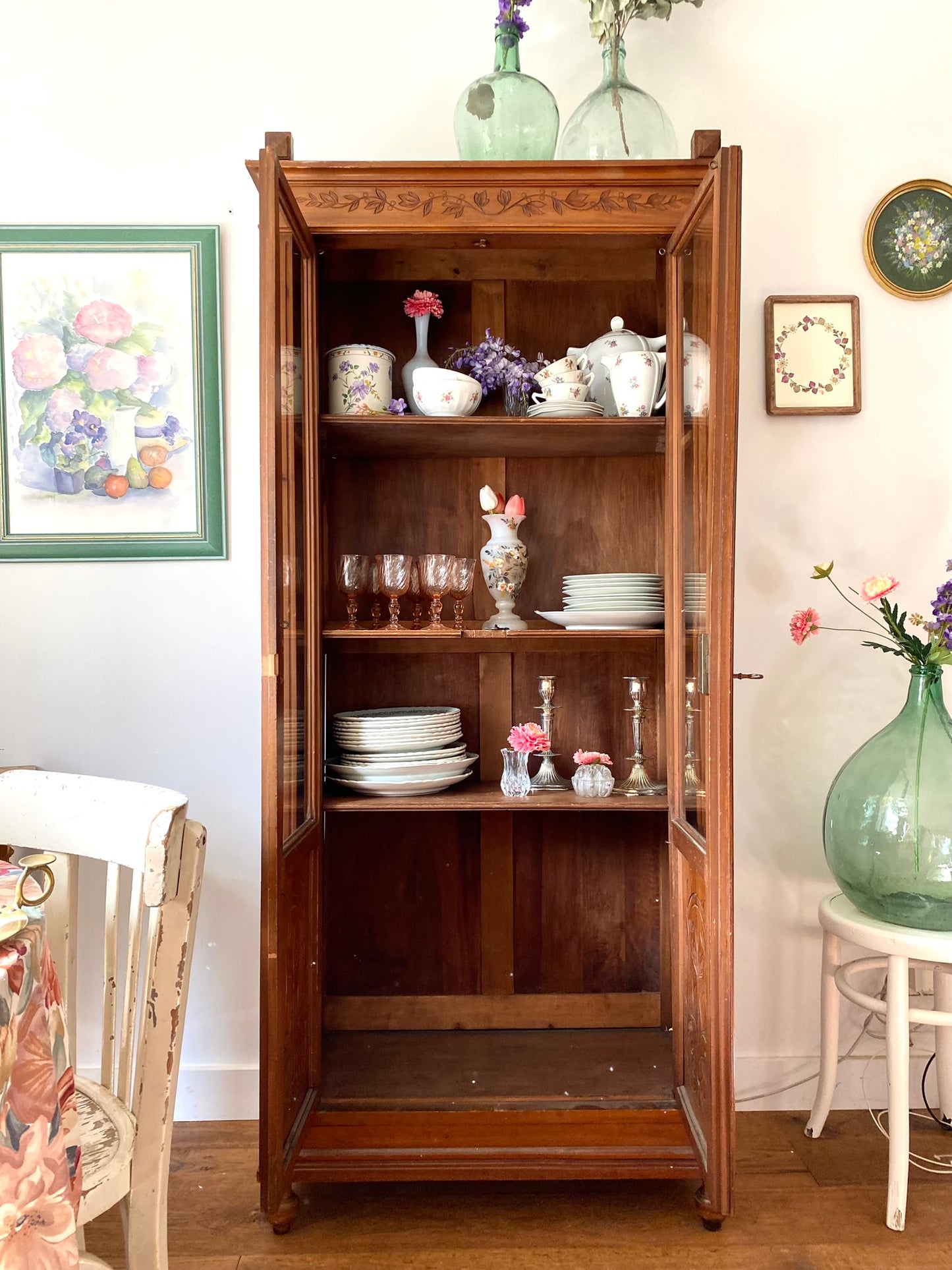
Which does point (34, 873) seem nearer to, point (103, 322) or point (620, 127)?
point (103, 322)

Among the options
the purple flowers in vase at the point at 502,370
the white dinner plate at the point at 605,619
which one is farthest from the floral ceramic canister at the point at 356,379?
the white dinner plate at the point at 605,619

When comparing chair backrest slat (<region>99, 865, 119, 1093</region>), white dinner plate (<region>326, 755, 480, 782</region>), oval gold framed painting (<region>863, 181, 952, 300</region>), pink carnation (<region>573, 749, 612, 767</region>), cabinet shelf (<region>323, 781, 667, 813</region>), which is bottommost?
chair backrest slat (<region>99, 865, 119, 1093</region>)

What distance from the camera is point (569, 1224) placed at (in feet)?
5.67

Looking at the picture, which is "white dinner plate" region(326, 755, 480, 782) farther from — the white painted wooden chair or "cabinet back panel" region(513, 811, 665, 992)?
the white painted wooden chair

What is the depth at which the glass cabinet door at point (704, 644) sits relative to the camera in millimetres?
1544

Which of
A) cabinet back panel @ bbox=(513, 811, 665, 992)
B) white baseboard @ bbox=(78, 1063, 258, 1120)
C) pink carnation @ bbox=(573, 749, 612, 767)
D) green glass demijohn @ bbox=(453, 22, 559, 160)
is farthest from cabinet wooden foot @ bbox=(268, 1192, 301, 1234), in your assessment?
green glass demijohn @ bbox=(453, 22, 559, 160)

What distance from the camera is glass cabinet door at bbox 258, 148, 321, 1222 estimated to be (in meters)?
1.57

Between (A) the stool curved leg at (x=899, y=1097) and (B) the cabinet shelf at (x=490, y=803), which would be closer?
(A) the stool curved leg at (x=899, y=1097)

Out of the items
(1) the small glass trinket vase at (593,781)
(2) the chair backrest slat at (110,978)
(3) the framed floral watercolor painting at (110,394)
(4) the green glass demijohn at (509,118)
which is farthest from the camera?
(3) the framed floral watercolor painting at (110,394)

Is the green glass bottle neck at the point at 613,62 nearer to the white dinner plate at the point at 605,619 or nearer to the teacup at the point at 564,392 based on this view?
the teacup at the point at 564,392

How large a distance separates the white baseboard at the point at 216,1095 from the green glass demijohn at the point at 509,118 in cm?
206

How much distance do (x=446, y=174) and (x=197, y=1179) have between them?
2.05m

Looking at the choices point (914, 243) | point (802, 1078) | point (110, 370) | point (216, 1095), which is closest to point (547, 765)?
point (802, 1078)

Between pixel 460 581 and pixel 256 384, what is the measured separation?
0.66 metres
